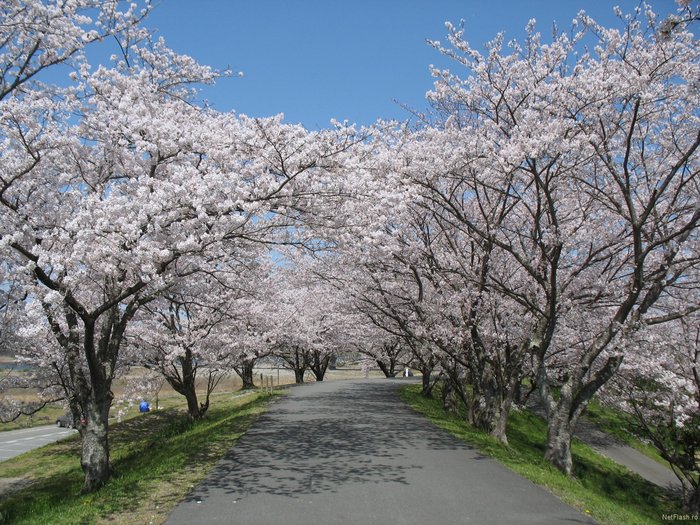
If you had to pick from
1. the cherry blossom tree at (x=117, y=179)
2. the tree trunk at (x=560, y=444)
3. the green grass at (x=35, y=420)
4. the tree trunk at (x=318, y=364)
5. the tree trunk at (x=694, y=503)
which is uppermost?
the cherry blossom tree at (x=117, y=179)

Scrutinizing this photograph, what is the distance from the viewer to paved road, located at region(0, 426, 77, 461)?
22.8 metres

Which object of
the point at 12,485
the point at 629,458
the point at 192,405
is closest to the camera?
Result: the point at 12,485

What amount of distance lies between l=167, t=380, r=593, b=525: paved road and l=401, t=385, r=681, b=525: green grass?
0.39m

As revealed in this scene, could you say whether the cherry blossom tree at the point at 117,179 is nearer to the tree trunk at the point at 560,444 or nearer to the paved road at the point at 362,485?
the paved road at the point at 362,485

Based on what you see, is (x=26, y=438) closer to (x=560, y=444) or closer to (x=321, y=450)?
(x=321, y=450)

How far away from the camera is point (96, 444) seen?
994 cm

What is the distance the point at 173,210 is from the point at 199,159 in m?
2.62

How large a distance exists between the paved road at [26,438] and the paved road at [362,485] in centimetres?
1641

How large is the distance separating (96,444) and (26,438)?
2135 centimetres

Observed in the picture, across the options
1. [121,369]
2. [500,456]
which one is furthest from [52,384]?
[500,456]

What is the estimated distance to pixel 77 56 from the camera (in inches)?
336

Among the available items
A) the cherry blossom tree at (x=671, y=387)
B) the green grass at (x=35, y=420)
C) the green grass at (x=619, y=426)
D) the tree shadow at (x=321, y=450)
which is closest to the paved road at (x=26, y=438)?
the green grass at (x=35, y=420)

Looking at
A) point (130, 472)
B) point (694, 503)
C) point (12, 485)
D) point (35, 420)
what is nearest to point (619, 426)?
point (694, 503)

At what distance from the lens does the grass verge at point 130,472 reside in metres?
6.38
